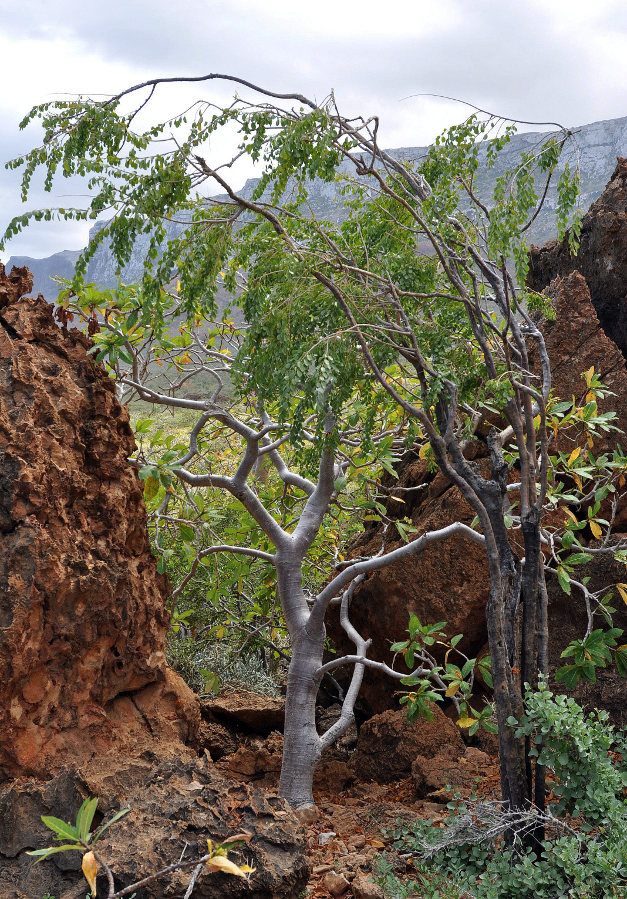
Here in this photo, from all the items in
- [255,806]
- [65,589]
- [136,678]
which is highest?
[65,589]

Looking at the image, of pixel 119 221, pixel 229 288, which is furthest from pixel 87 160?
pixel 229 288

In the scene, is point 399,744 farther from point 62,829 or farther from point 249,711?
point 62,829

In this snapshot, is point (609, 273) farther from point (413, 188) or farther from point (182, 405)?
point (182, 405)

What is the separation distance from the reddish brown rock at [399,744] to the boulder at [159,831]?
2486mm

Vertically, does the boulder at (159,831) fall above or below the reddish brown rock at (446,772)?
above

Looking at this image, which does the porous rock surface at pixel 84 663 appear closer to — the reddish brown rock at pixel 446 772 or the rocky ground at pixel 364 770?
the rocky ground at pixel 364 770

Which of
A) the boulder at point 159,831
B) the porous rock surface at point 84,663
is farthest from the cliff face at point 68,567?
the boulder at point 159,831

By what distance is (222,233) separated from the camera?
3988mm

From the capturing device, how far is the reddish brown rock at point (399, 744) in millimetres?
5590

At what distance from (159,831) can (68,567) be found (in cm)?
117

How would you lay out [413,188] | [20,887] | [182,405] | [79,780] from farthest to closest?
[182,405] → [413,188] → [79,780] → [20,887]

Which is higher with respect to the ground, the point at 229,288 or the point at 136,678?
the point at 229,288

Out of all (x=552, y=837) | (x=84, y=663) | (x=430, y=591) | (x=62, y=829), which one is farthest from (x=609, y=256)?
(x=62, y=829)

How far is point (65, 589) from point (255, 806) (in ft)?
4.10
